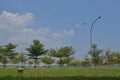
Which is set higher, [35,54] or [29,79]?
[35,54]

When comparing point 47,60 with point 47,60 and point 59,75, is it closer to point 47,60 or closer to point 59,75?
point 47,60

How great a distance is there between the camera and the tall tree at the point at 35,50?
89.8 metres

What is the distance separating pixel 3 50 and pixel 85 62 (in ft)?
92.3

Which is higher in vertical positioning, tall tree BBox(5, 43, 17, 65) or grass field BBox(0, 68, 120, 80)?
tall tree BBox(5, 43, 17, 65)

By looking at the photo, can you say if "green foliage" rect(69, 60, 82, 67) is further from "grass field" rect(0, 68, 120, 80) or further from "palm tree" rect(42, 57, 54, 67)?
"grass field" rect(0, 68, 120, 80)

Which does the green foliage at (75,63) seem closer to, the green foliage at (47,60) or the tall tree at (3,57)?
the green foliage at (47,60)

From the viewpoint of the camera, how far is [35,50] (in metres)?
89.9

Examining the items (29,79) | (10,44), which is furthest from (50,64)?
(29,79)

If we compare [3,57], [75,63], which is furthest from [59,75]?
[75,63]

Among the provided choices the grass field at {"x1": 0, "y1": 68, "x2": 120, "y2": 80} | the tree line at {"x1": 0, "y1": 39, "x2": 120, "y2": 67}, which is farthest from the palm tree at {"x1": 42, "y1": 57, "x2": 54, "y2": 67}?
the grass field at {"x1": 0, "y1": 68, "x2": 120, "y2": 80}

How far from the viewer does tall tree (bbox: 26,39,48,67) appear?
294ft

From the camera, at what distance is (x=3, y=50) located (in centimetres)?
8806

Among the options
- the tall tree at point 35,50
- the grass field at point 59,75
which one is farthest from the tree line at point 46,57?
the grass field at point 59,75

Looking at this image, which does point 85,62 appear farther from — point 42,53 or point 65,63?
point 42,53
